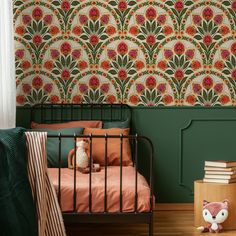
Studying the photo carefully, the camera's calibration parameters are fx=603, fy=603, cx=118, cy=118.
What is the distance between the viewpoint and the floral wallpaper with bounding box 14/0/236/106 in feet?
17.6

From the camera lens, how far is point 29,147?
3.45 metres

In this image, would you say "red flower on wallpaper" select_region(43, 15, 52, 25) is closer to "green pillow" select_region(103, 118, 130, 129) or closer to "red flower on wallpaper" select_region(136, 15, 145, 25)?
"red flower on wallpaper" select_region(136, 15, 145, 25)

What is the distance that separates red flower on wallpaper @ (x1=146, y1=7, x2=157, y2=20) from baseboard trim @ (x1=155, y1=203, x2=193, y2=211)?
1682 millimetres

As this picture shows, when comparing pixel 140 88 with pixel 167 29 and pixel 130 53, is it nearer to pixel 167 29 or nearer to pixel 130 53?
pixel 130 53

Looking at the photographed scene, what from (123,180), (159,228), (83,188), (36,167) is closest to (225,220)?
(159,228)

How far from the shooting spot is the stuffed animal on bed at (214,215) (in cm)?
455

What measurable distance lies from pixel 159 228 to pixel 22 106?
→ 168 cm

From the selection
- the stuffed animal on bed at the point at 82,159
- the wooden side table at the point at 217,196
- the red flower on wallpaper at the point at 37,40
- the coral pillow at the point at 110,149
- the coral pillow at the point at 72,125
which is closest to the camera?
the stuffed animal on bed at the point at 82,159

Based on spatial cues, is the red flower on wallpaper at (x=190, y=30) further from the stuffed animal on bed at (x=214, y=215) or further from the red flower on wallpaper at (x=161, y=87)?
the stuffed animal on bed at (x=214, y=215)

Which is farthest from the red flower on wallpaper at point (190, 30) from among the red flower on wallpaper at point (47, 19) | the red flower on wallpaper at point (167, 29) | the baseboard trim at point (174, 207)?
the baseboard trim at point (174, 207)

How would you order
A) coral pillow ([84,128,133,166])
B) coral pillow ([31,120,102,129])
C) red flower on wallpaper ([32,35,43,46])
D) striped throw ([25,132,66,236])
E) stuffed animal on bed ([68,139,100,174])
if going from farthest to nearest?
red flower on wallpaper ([32,35,43,46])
coral pillow ([31,120,102,129])
coral pillow ([84,128,133,166])
stuffed animal on bed ([68,139,100,174])
striped throw ([25,132,66,236])

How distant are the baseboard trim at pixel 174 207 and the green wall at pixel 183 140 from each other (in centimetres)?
4

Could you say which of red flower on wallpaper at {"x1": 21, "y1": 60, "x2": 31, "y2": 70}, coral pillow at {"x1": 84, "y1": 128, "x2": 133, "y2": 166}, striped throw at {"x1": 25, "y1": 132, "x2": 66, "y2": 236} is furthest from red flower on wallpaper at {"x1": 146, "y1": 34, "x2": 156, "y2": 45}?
striped throw at {"x1": 25, "y1": 132, "x2": 66, "y2": 236}

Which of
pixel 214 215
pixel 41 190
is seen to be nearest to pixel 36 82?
pixel 214 215
